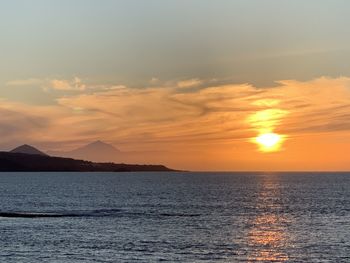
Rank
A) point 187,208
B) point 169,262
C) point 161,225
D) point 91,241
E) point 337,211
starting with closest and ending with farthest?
point 169,262 < point 91,241 < point 161,225 < point 337,211 < point 187,208

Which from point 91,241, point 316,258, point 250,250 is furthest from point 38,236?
point 316,258

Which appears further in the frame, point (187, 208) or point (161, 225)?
point (187, 208)

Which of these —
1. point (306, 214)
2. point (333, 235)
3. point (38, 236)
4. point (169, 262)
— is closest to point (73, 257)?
point (169, 262)

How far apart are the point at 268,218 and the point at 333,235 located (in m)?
31.9

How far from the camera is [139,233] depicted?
85.8 m

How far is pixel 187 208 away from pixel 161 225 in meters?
42.4

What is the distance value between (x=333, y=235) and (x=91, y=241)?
36340mm

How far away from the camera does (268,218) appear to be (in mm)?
115500

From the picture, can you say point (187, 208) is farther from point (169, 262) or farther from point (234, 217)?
point (169, 262)

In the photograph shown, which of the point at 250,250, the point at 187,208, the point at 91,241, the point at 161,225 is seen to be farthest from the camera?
the point at 187,208

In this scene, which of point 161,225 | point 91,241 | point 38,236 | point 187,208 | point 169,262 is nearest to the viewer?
point 169,262

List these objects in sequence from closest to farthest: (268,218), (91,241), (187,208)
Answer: (91,241)
(268,218)
(187,208)

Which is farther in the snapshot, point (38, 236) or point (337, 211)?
point (337, 211)

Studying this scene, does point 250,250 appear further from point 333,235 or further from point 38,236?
point 38,236
